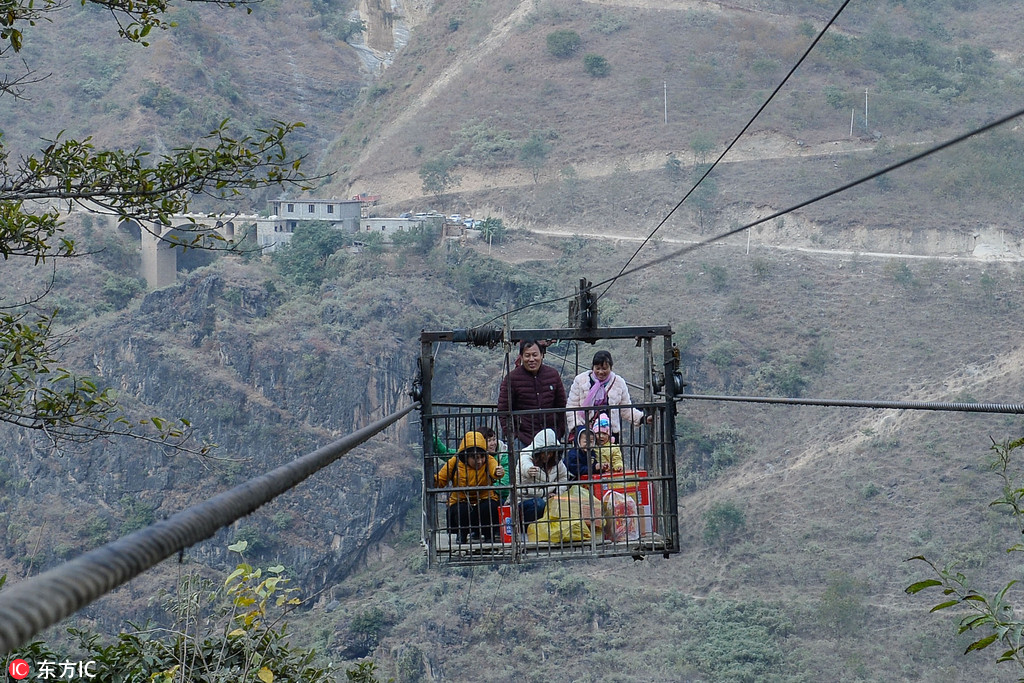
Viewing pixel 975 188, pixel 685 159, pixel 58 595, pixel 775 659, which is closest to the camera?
pixel 58 595

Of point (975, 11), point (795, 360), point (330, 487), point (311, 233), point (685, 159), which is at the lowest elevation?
point (330, 487)

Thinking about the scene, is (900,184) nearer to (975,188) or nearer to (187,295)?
(975,188)

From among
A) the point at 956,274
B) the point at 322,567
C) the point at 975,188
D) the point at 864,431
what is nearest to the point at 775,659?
the point at 864,431

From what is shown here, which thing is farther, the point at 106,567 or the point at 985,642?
the point at 985,642

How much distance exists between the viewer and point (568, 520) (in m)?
3.63

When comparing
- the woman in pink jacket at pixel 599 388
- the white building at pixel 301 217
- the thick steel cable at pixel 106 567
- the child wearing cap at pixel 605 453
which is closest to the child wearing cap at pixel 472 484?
the child wearing cap at pixel 605 453

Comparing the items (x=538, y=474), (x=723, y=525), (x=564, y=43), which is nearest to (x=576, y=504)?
(x=538, y=474)

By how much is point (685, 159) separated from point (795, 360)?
41.4 feet

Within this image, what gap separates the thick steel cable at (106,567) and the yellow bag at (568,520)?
2.75 m

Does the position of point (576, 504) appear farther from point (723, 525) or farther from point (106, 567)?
point (723, 525)

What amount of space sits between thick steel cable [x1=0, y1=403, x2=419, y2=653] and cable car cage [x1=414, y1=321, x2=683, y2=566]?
2.69m

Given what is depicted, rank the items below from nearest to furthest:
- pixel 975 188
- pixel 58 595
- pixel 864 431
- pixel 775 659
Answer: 1. pixel 58 595
2. pixel 775 659
3. pixel 864 431
4. pixel 975 188

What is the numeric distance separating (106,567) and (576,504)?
3.26m

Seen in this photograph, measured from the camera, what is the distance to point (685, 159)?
41.2 m
